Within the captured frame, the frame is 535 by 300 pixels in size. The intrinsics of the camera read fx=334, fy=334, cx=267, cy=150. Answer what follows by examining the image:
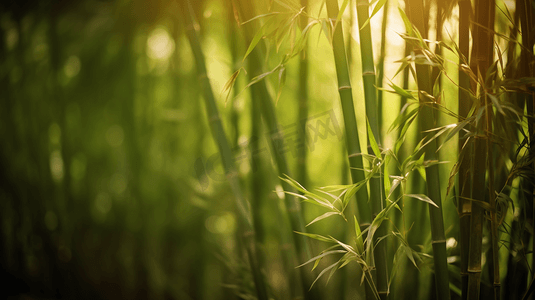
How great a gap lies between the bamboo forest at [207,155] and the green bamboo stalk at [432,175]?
10 centimetres

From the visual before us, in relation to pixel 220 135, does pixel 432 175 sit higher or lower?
lower

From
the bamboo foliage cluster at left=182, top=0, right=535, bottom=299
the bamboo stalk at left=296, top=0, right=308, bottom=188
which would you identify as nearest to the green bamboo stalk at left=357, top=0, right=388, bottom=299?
the bamboo foliage cluster at left=182, top=0, right=535, bottom=299

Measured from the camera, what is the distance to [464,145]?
0.69 m

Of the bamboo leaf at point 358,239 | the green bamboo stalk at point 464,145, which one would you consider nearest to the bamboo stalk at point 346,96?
the bamboo leaf at point 358,239

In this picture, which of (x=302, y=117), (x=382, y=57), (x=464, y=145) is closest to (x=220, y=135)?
(x=302, y=117)

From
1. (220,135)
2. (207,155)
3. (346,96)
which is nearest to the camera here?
(346,96)

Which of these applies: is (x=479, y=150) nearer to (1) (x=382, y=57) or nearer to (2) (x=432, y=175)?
(2) (x=432, y=175)

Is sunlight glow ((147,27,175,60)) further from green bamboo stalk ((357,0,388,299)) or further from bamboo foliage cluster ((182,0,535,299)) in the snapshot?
green bamboo stalk ((357,0,388,299))

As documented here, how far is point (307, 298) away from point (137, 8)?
4.53 feet

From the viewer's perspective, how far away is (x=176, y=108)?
1.44 metres

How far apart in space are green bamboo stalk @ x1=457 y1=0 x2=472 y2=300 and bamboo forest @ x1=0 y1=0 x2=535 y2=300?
0.04 ft

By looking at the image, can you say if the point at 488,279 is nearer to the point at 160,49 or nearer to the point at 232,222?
the point at 232,222

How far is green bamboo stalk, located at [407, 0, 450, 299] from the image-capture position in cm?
76

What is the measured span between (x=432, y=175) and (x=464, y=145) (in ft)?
0.32
